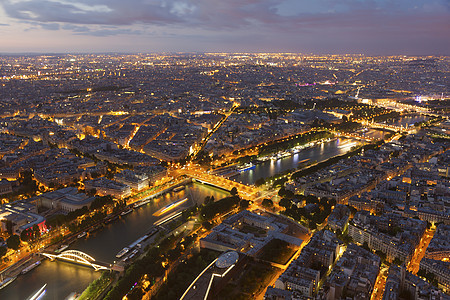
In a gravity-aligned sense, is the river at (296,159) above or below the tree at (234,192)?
below

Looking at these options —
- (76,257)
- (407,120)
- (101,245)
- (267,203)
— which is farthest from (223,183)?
(407,120)

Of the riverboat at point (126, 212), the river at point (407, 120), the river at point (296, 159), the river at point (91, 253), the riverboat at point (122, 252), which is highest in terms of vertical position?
the river at point (407, 120)

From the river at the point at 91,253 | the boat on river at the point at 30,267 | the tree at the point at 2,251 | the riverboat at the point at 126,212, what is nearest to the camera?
the river at the point at 91,253

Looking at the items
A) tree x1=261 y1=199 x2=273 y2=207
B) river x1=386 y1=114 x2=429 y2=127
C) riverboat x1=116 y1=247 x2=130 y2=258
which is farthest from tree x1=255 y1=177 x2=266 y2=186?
river x1=386 y1=114 x2=429 y2=127

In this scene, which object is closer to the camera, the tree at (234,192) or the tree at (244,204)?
the tree at (244,204)

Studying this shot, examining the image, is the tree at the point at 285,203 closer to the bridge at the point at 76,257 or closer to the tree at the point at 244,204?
the tree at the point at 244,204

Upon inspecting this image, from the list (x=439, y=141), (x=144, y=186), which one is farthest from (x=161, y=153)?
(x=439, y=141)

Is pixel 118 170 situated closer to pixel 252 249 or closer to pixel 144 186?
pixel 144 186

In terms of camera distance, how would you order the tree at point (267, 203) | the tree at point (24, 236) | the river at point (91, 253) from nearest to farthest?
the river at point (91, 253), the tree at point (24, 236), the tree at point (267, 203)

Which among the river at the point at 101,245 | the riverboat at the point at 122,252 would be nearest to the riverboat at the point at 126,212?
the river at the point at 101,245
